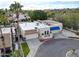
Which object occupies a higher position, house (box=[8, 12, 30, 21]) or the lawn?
house (box=[8, 12, 30, 21])

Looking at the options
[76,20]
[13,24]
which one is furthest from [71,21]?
[13,24]

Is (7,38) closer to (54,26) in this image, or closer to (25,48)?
(25,48)

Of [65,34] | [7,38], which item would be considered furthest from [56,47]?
[7,38]

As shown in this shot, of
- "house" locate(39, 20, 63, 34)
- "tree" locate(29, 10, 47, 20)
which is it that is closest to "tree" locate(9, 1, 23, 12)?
"tree" locate(29, 10, 47, 20)

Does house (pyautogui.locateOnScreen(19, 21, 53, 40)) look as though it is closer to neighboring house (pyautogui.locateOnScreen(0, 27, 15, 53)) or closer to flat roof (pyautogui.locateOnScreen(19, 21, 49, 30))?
flat roof (pyautogui.locateOnScreen(19, 21, 49, 30))

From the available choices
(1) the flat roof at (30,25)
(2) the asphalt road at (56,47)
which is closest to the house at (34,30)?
(1) the flat roof at (30,25)
